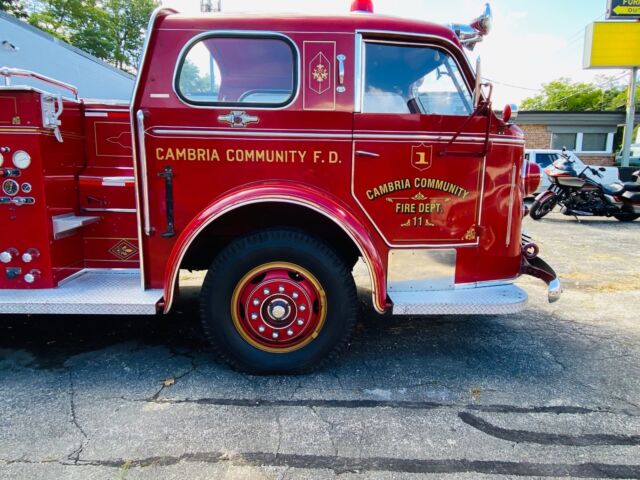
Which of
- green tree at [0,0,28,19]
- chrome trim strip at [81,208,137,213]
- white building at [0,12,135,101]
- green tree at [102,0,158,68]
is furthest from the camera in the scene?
green tree at [102,0,158,68]

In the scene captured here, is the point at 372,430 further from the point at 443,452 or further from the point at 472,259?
the point at 472,259

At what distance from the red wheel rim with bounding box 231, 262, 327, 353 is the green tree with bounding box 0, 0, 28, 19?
30228 millimetres

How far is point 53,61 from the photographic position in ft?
26.2

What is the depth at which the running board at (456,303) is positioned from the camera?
2.90 meters

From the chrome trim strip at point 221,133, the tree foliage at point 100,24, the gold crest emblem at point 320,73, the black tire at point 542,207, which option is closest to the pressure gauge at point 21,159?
the chrome trim strip at point 221,133

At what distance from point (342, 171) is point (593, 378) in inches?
88.7

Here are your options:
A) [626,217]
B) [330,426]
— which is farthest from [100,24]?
[330,426]

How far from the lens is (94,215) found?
346 cm

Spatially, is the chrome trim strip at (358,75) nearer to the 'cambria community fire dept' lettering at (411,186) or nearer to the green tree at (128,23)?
the 'cambria community fire dept' lettering at (411,186)

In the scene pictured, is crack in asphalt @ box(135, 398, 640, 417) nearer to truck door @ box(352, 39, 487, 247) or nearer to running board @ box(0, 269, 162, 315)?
running board @ box(0, 269, 162, 315)

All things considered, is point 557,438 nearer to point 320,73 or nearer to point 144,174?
point 320,73

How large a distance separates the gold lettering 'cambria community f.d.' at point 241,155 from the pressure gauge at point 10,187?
0.96 m

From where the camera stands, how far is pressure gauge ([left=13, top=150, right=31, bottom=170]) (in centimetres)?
290

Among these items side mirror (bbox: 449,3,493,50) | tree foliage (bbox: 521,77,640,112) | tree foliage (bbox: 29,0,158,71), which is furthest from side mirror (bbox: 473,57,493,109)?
tree foliage (bbox: 521,77,640,112)
